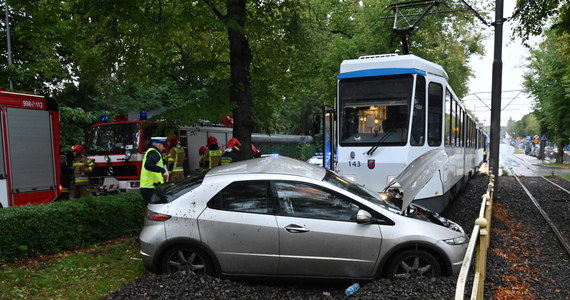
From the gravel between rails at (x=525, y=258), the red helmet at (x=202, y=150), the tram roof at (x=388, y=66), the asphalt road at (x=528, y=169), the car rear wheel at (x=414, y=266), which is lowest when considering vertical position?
the asphalt road at (x=528, y=169)

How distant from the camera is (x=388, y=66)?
8.38 metres

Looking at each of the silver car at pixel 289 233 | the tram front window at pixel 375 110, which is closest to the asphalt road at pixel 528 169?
the tram front window at pixel 375 110

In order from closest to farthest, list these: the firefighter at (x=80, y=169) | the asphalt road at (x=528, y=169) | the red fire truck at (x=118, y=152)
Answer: the firefighter at (x=80, y=169) → the red fire truck at (x=118, y=152) → the asphalt road at (x=528, y=169)

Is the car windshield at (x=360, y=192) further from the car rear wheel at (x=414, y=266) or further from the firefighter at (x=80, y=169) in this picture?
the firefighter at (x=80, y=169)

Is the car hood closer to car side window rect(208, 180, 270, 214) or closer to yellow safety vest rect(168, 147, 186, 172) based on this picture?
car side window rect(208, 180, 270, 214)

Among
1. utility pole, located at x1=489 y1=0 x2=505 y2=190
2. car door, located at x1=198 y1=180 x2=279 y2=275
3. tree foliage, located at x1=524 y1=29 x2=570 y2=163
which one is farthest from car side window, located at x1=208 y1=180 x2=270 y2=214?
tree foliage, located at x1=524 y1=29 x2=570 y2=163

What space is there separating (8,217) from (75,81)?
12336 millimetres

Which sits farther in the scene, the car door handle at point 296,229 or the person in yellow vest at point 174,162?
the person in yellow vest at point 174,162

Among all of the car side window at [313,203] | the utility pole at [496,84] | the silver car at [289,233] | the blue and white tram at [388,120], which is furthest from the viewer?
the utility pole at [496,84]

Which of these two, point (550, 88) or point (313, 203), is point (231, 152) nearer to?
point (313, 203)

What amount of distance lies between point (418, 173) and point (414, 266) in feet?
7.12

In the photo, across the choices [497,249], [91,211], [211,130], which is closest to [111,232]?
[91,211]

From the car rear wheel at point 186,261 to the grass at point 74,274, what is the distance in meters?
0.73

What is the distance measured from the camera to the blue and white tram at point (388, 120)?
8141mm
